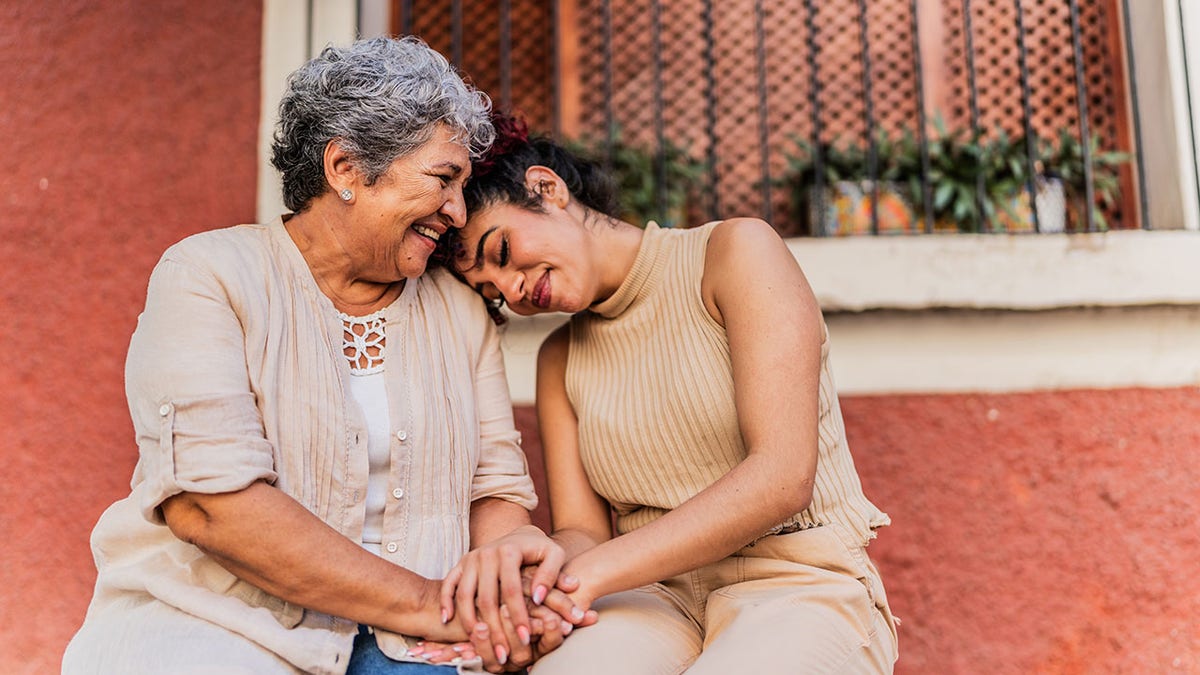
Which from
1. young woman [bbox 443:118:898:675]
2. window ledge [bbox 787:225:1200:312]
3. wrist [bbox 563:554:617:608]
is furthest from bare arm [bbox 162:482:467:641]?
window ledge [bbox 787:225:1200:312]

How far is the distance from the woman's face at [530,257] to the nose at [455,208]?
0.25 ft

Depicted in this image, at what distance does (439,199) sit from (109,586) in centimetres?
98

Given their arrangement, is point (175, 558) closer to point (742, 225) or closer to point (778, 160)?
point (742, 225)

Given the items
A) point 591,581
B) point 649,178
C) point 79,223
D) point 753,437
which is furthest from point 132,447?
point 649,178

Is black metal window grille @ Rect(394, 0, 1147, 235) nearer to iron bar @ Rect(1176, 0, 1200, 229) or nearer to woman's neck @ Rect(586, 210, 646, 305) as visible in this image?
iron bar @ Rect(1176, 0, 1200, 229)

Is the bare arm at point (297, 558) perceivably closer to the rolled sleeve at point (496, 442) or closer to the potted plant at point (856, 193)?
the rolled sleeve at point (496, 442)

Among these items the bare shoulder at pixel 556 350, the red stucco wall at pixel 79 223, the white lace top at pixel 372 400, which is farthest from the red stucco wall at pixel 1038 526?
the red stucco wall at pixel 79 223

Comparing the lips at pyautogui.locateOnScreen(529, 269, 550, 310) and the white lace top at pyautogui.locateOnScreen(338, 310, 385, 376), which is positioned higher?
the lips at pyautogui.locateOnScreen(529, 269, 550, 310)

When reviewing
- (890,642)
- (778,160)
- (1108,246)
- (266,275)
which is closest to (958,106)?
(778,160)

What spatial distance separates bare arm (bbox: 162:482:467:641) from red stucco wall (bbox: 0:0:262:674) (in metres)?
1.10

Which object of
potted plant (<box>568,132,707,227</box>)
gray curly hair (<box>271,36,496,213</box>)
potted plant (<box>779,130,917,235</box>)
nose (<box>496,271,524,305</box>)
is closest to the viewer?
gray curly hair (<box>271,36,496,213</box>)

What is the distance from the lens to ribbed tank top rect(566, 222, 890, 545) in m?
2.22

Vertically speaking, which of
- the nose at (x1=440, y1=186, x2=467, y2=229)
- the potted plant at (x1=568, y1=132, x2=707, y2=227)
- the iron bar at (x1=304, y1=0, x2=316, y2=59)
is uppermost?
the iron bar at (x1=304, y1=0, x2=316, y2=59)

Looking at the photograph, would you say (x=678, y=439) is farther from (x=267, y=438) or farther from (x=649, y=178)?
(x=649, y=178)
